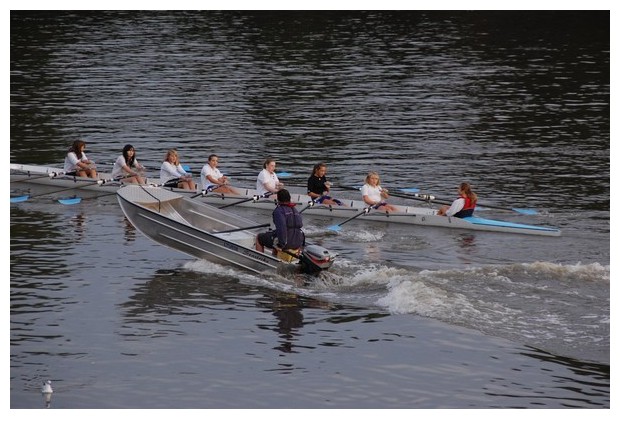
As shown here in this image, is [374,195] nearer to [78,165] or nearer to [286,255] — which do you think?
[286,255]

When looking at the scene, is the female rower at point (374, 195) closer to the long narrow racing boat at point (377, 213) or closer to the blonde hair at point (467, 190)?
the long narrow racing boat at point (377, 213)

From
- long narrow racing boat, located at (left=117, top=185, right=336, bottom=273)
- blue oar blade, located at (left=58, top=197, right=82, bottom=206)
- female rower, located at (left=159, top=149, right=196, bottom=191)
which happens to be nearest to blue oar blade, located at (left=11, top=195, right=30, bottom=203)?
blue oar blade, located at (left=58, top=197, right=82, bottom=206)

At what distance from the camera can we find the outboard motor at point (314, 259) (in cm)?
2570

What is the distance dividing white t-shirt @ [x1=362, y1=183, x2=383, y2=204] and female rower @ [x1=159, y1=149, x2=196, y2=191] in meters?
5.34

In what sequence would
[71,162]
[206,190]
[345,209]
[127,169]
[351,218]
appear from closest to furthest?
[351,218] < [345,209] < [206,190] < [127,169] < [71,162]

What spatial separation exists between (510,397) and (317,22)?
2132 inches

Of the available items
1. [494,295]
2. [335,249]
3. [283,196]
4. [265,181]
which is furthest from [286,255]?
[265,181]

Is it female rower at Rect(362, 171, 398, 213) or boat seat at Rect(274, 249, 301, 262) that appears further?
female rower at Rect(362, 171, 398, 213)

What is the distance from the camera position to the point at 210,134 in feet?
145

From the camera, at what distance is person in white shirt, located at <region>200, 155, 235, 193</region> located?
33.4 metres

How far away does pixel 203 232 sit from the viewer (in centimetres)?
2697

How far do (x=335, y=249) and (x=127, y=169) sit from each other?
322 inches

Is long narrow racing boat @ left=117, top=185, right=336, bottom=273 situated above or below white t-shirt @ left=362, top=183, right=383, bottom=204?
below

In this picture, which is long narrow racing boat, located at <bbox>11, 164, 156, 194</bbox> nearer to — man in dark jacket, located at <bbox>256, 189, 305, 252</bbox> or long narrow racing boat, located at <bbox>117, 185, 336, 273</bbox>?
long narrow racing boat, located at <bbox>117, 185, 336, 273</bbox>
